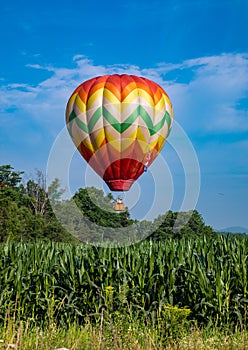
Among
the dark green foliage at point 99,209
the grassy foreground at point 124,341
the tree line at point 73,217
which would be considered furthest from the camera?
the dark green foliage at point 99,209

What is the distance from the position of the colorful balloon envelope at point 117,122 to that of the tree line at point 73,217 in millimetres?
15994

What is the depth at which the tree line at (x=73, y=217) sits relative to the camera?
124 feet

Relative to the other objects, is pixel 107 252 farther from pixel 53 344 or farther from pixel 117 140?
pixel 117 140

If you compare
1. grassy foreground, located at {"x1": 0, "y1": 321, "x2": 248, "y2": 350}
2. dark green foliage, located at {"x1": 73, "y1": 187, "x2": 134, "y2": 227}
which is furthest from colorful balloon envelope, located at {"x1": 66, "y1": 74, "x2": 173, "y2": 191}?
dark green foliage, located at {"x1": 73, "y1": 187, "x2": 134, "y2": 227}

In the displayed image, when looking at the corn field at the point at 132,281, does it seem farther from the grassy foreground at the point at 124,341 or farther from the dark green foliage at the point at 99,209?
the dark green foliage at the point at 99,209

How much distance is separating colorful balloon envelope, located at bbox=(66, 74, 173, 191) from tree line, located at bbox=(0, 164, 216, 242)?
15994 millimetres

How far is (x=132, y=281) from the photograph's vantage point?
30.2 feet

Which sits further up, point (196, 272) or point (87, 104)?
point (87, 104)

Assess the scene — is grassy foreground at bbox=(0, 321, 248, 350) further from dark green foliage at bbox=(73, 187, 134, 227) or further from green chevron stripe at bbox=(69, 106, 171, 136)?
dark green foliage at bbox=(73, 187, 134, 227)

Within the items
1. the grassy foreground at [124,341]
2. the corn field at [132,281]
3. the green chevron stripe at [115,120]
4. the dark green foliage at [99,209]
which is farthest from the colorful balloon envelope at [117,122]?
the dark green foliage at [99,209]

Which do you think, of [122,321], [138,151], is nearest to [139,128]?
[138,151]

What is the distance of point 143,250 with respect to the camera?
9930 mm

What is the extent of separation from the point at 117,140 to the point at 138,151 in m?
0.93

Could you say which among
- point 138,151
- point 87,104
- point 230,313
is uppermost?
point 87,104
